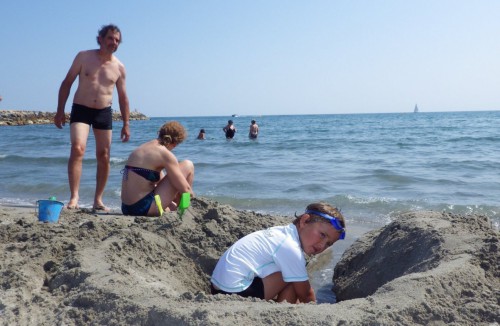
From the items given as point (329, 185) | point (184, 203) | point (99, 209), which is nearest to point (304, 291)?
point (184, 203)

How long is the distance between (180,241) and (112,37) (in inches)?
99.8

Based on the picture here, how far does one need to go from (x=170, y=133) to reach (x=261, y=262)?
218 cm

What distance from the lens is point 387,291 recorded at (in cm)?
234

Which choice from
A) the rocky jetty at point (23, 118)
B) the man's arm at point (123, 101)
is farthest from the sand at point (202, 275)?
the rocky jetty at point (23, 118)

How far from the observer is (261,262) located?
2.77m

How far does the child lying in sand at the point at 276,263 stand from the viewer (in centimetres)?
274

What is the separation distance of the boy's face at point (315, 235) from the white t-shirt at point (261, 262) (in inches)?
3.3

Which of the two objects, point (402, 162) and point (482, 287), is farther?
point (402, 162)

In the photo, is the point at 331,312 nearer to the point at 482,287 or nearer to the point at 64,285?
the point at 482,287

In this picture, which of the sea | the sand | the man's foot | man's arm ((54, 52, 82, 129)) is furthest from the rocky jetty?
the sand

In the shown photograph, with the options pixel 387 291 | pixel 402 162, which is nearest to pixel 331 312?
pixel 387 291

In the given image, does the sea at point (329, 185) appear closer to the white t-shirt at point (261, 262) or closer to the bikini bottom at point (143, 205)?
the white t-shirt at point (261, 262)

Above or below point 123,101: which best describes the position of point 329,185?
below

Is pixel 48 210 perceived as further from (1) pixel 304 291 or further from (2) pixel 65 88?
(1) pixel 304 291
